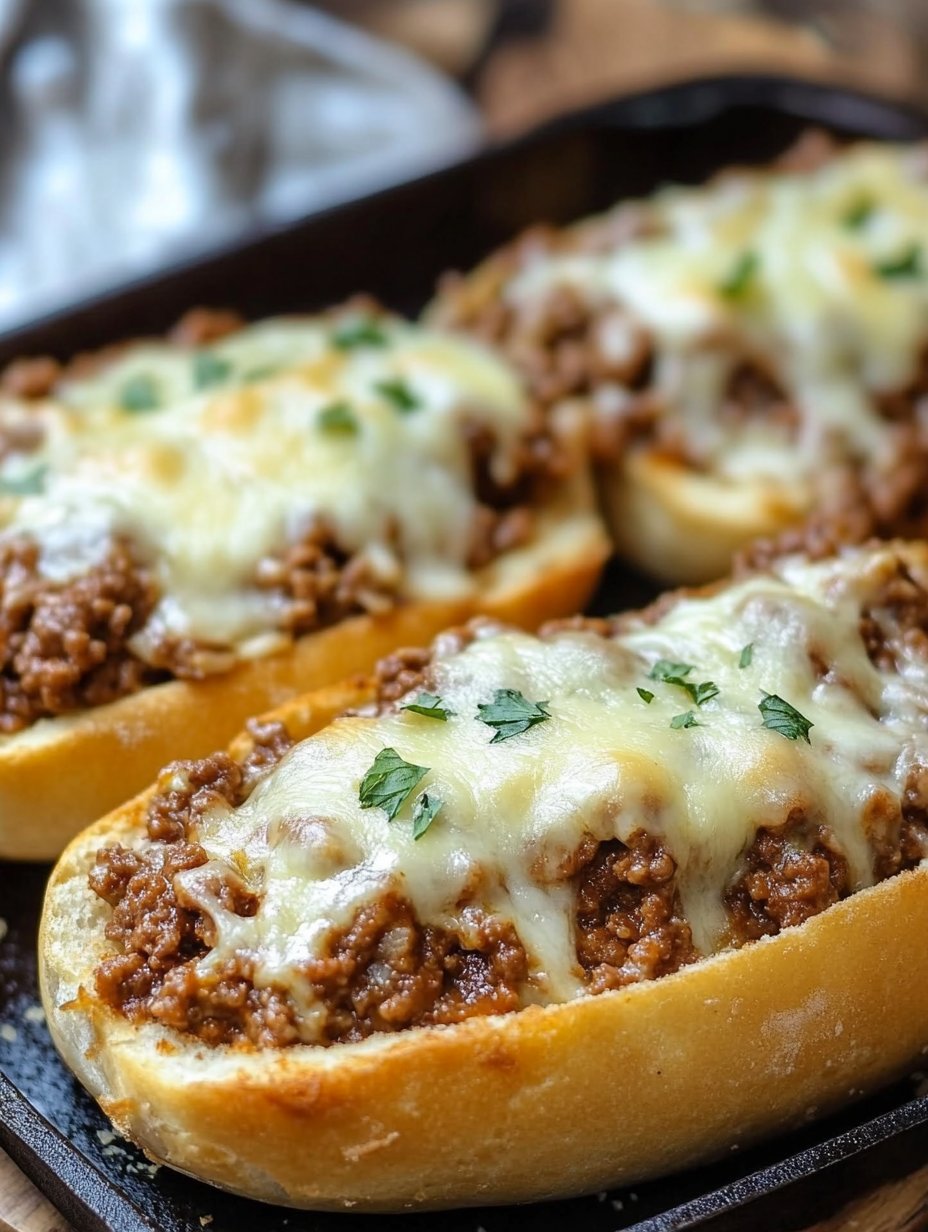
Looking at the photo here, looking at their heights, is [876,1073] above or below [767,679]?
below

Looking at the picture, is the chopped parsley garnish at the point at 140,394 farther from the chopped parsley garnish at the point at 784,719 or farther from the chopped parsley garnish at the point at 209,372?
the chopped parsley garnish at the point at 784,719

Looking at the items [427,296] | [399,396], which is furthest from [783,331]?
[427,296]

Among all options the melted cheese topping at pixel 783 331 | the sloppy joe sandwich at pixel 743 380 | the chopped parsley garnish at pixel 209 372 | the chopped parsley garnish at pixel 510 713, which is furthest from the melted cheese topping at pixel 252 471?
the chopped parsley garnish at pixel 510 713

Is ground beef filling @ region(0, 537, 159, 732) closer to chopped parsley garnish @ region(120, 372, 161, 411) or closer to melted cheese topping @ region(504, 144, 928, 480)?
chopped parsley garnish @ region(120, 372, 161, 411)

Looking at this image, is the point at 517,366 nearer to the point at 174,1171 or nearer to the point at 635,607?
the point at 635,607

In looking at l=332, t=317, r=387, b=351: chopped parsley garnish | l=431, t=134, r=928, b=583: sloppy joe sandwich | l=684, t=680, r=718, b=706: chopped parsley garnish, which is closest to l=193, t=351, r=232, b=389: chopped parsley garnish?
l=332, t=317, r=387, b=351: chopped parsley garnish

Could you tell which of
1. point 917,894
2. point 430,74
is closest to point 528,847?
point 917,894

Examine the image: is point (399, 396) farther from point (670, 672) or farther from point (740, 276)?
point (670, 672)
